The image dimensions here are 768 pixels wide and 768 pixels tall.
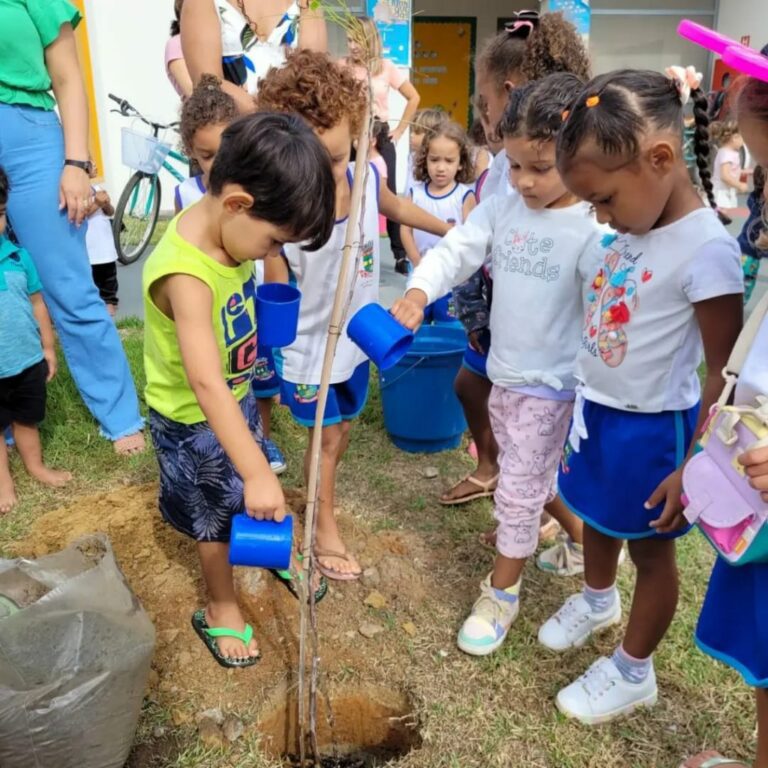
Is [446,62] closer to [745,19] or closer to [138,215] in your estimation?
[745,19]

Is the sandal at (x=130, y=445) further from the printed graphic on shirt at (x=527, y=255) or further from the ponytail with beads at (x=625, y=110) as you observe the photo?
the ponytail with beads at (x=625, y=110)

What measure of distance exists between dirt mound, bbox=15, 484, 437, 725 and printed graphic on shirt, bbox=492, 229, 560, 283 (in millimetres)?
1036

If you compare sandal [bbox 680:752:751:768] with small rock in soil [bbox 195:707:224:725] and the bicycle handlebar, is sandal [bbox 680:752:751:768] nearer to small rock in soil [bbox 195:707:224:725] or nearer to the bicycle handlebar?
small rock in soil [bbox 195:707:224:725]

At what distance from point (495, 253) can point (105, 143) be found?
753cm

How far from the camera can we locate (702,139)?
1.55 m

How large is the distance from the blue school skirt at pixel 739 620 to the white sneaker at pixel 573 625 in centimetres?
66

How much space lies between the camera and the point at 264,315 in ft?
5.64

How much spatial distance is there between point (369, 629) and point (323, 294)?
96 cm

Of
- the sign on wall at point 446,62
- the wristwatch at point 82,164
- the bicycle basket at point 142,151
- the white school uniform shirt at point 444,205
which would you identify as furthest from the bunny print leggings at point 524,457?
the sign on wall at point 446,62

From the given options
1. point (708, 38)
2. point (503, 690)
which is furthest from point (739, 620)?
point (708, 38)

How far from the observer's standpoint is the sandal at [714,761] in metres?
1.60

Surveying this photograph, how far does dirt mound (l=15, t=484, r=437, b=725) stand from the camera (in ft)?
6.20

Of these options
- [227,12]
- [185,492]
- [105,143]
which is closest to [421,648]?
[185,492]

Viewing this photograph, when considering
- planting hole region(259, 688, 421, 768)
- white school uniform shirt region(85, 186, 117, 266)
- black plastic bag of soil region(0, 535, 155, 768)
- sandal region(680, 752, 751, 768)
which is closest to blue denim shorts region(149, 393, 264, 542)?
black plastic bag of soil region(0, 535, 155, 768)
